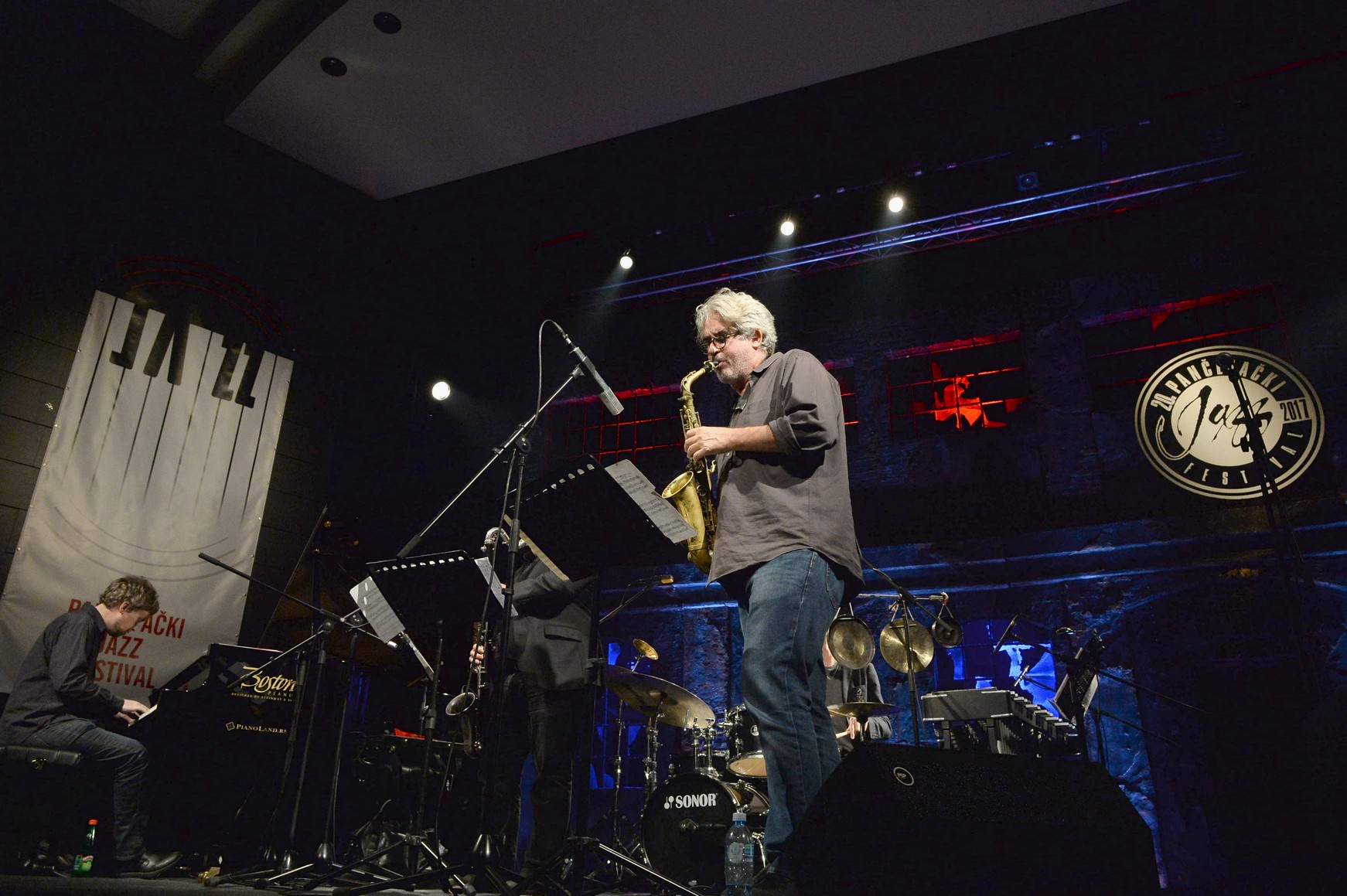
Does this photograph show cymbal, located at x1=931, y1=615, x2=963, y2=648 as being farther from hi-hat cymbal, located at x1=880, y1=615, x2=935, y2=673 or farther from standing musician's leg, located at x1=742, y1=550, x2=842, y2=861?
standing musician's leg, located at x1=742, y1=550, x2=842, y2=861

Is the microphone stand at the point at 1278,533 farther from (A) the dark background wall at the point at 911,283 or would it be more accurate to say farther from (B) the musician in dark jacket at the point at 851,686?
(B) the musician in dark jacket at the point at 851,686

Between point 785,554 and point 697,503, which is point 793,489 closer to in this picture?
point 785,554

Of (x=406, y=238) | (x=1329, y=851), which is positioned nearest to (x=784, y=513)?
(x=1329, y=851)

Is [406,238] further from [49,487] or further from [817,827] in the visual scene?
[817,827]

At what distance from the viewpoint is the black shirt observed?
15.7 feet

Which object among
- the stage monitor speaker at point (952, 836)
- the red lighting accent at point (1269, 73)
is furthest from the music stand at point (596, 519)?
the red lighting accent at point (1269, 73)

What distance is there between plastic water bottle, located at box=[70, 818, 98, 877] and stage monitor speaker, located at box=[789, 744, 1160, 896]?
474cm

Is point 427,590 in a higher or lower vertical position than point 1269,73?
lower

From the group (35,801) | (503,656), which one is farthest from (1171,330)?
(35,801)

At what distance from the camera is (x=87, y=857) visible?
4.90 metres

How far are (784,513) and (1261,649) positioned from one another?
21.6 feet

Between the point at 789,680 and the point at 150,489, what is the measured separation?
20.4 ft

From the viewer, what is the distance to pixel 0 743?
4680 mm

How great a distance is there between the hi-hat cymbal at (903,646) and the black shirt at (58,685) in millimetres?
5234
